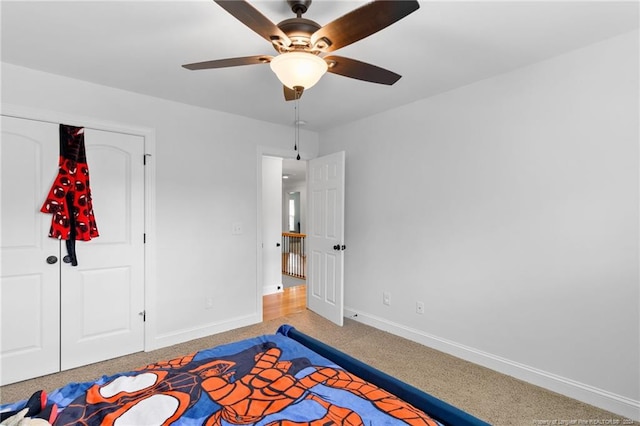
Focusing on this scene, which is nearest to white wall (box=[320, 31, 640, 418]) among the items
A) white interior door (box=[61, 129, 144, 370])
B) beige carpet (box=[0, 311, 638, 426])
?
beige carpet (box=[0, 311, 638, 426])

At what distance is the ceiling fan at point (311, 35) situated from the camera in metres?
1.25

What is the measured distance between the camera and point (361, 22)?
52.5 inches

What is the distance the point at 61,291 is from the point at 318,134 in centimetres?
331

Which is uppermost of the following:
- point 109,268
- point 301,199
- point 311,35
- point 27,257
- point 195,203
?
point 311,35

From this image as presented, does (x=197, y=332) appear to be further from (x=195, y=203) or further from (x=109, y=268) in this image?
(x=195, y=203)

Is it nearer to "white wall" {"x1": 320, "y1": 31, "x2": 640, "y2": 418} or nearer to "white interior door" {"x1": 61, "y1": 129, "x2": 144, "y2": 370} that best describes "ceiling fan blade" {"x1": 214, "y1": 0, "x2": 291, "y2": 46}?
"white wall" {"x1": 320, "y1": 31, "x2": 640, "y2": 418}

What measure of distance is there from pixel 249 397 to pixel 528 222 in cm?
234

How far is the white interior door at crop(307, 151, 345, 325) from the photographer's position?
375cm

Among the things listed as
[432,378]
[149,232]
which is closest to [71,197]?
[149,232]

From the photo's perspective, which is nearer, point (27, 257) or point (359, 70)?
point (359, 70)

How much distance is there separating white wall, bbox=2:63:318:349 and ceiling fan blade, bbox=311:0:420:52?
7.37 feet

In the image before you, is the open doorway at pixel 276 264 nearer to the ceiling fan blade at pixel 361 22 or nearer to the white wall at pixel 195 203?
the white wall at pixel 195 203

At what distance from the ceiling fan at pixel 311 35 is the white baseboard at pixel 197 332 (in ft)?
8.59

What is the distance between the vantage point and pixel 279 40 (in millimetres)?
1531
